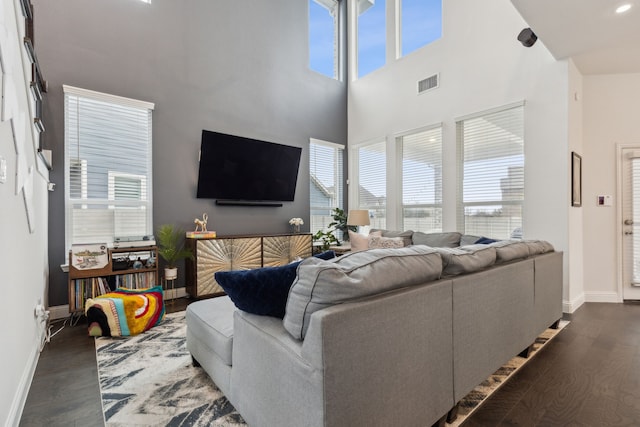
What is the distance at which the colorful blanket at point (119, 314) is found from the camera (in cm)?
265

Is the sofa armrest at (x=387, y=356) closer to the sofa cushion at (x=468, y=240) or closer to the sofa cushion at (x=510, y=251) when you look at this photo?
the sofa cushion at (x=510, y=251)

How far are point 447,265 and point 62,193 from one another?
389cm

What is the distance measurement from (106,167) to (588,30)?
5.21m

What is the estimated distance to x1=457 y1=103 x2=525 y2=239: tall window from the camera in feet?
12.7

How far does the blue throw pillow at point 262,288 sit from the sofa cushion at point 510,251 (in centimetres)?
141

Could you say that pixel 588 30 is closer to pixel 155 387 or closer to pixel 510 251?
pixel 510 251

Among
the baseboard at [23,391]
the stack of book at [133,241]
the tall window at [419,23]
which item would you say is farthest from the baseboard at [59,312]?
the tall window at [419,23]

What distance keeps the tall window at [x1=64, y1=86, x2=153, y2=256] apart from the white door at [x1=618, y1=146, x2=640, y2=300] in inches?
233

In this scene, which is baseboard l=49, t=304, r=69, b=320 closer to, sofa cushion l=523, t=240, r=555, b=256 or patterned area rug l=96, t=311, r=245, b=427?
patterned area rug l=96, t=311, r=245, b=427

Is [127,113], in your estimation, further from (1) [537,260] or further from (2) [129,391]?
(1) [537,260]

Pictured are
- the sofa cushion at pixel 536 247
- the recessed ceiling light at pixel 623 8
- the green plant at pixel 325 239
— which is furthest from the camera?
the green plant at pixel 325 239

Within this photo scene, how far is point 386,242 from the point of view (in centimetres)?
441

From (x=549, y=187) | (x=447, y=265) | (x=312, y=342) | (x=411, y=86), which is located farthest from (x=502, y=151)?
(x=312, y=342)

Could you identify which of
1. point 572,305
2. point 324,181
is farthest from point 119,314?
point 572,305
